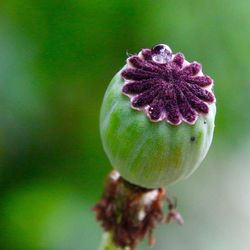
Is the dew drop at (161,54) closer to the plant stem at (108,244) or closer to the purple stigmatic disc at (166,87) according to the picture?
the purple stigmatic disc at (166,87)

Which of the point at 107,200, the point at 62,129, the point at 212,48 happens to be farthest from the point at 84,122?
the point at 107,200

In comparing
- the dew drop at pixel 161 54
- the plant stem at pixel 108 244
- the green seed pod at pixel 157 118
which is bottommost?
the plant stem at pixel 108 244

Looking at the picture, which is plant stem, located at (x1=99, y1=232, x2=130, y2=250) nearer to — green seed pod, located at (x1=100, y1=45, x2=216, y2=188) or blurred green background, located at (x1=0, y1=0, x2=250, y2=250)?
green seed pod, located at (x1=100, y1=45, x2=216, y2=188)

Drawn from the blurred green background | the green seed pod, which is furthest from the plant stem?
the blurred green background

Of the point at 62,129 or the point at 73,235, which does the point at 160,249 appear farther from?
the point at 62,129

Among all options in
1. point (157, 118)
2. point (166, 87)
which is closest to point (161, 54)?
point (166, 87)

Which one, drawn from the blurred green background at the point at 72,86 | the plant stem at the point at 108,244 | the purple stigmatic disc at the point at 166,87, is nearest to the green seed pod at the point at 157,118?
the purple stigmatic disc at the point at 166,87

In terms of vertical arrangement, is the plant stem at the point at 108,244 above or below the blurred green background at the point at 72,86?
below
